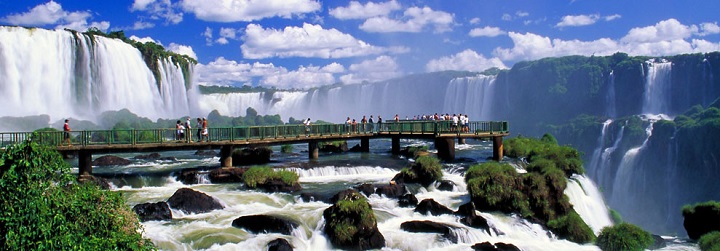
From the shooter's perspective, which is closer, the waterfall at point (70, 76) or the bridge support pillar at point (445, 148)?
the bridge support pillar at point (445, 148)

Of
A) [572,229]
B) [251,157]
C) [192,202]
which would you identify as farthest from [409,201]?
[251,157]

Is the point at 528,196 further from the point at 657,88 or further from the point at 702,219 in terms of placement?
the point at 657,88

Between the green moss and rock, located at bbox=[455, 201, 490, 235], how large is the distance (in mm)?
2540

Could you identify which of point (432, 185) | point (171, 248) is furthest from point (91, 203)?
point (432, 185)

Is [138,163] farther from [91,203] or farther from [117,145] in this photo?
[91,203]

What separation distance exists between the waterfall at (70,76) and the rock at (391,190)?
3678 cm

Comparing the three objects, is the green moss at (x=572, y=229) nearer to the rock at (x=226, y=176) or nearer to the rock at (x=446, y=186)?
the rock at (x=446, y=186)

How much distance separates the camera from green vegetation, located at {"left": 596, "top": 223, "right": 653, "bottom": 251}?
17.0 m

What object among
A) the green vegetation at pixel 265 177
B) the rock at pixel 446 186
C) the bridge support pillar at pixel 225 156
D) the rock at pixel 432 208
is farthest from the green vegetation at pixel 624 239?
the bridge support pillar at pixel 225 156

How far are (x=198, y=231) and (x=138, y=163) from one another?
16.6 m

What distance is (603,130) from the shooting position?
73938 mm

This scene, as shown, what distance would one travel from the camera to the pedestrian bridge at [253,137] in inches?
957

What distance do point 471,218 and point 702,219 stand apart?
28.5 ft

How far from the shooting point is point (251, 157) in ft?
98.7
